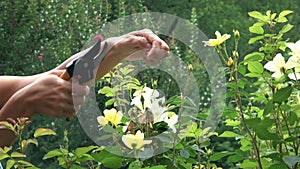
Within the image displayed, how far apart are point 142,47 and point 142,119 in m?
0.13

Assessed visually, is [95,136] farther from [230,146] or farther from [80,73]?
[230,146]

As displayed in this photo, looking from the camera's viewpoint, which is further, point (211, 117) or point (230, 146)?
point (230, 146)

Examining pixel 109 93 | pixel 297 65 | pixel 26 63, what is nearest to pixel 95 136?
pixel 109 93

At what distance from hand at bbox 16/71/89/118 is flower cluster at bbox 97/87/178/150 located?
13cm

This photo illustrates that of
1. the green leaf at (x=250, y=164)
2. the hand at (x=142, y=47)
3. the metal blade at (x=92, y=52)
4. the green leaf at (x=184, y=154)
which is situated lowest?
the green leaf at (x=250, y=164)

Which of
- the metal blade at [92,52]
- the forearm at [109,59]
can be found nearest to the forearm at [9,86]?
the forearm at [109,59]

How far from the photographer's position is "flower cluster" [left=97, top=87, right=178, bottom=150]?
113 cm

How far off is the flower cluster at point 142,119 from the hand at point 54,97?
13 centimetres

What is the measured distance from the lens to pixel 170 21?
1.41 metres

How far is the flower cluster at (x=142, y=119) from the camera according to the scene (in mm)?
1126

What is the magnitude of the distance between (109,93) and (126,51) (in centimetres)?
20

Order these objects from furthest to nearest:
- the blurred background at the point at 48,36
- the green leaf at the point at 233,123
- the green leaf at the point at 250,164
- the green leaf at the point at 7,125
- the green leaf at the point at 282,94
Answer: the blurred background at the point at 48,36 < the green leaf at the point at 233,123 < the green leaf at the point at 250,164 < the green leaf at the point at 282,94 < the green leaf at the point at 7,125

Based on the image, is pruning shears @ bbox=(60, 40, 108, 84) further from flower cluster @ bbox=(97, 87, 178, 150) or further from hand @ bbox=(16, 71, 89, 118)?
flower cluster @ bbox=(97, 87, 178, 150)

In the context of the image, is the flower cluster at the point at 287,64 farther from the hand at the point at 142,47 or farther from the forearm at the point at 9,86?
the forearm at the point at 9,86
